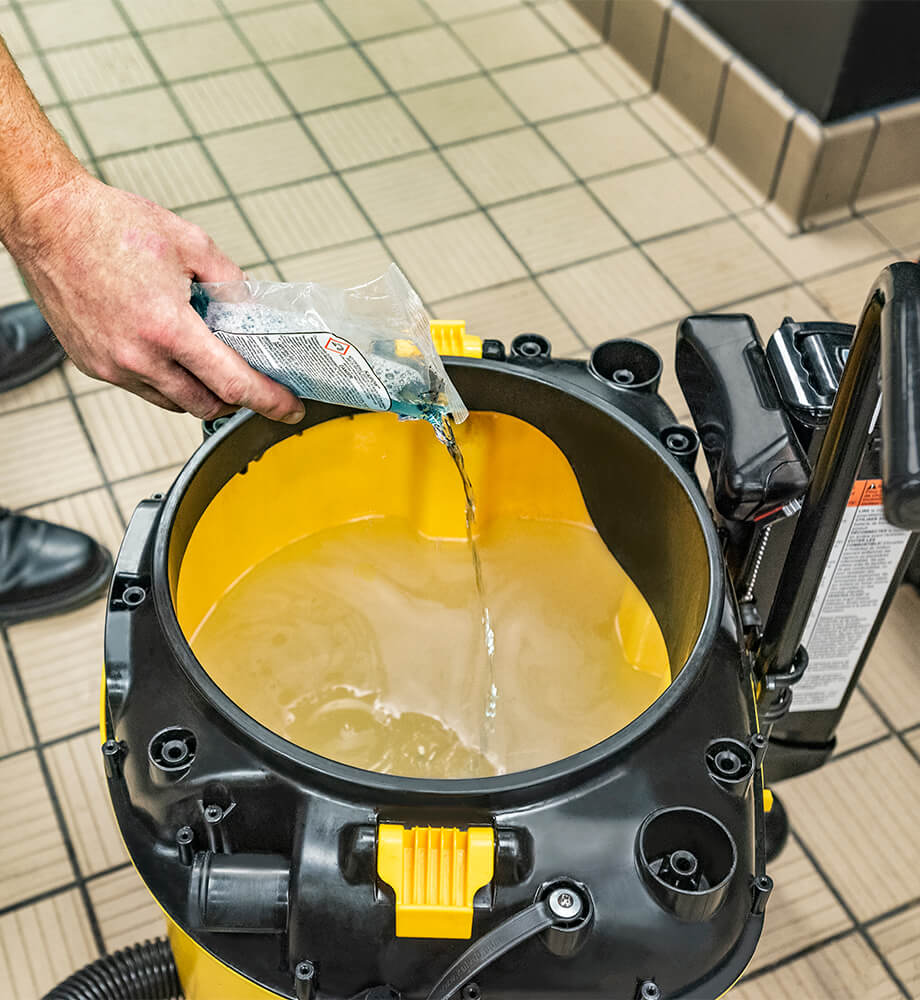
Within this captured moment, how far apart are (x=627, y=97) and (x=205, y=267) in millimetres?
1632

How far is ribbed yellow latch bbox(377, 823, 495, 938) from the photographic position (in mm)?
688

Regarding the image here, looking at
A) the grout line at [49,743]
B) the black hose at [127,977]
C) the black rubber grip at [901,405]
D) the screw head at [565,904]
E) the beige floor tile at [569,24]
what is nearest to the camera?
the black rubber grip at [901,405]

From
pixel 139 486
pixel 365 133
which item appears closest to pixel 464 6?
pixel 365 133

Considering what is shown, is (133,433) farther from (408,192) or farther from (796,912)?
(796,912)

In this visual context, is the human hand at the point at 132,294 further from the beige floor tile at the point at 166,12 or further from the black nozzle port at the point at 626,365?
the beige floor tile at the point at 166,12

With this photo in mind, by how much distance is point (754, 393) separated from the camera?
88 centimetres

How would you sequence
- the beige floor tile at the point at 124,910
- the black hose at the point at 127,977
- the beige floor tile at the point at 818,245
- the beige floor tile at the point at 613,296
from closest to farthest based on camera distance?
the black hose at the point at 127,977
the beige floor tile at the point at 124,910
the beige floor tile at the point at 613,296
the beige floor tile at the point at 818,245

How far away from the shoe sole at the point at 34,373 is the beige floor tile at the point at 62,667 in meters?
0.45

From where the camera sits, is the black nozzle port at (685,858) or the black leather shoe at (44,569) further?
the black leather shoe at (44,569)

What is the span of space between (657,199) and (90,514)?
3.93 ft

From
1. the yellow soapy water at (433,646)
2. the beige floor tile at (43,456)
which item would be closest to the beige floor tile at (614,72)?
the beige floor tile at (43,456)

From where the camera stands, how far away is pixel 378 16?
2.44 metres

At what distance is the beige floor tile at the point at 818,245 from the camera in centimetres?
197

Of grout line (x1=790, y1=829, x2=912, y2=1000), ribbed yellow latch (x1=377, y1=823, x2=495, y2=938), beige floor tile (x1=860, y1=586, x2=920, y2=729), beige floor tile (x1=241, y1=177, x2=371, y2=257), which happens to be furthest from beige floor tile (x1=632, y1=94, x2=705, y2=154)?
ribbed yellow latch (x1=377, y1=823, x2=495, y2=938)
